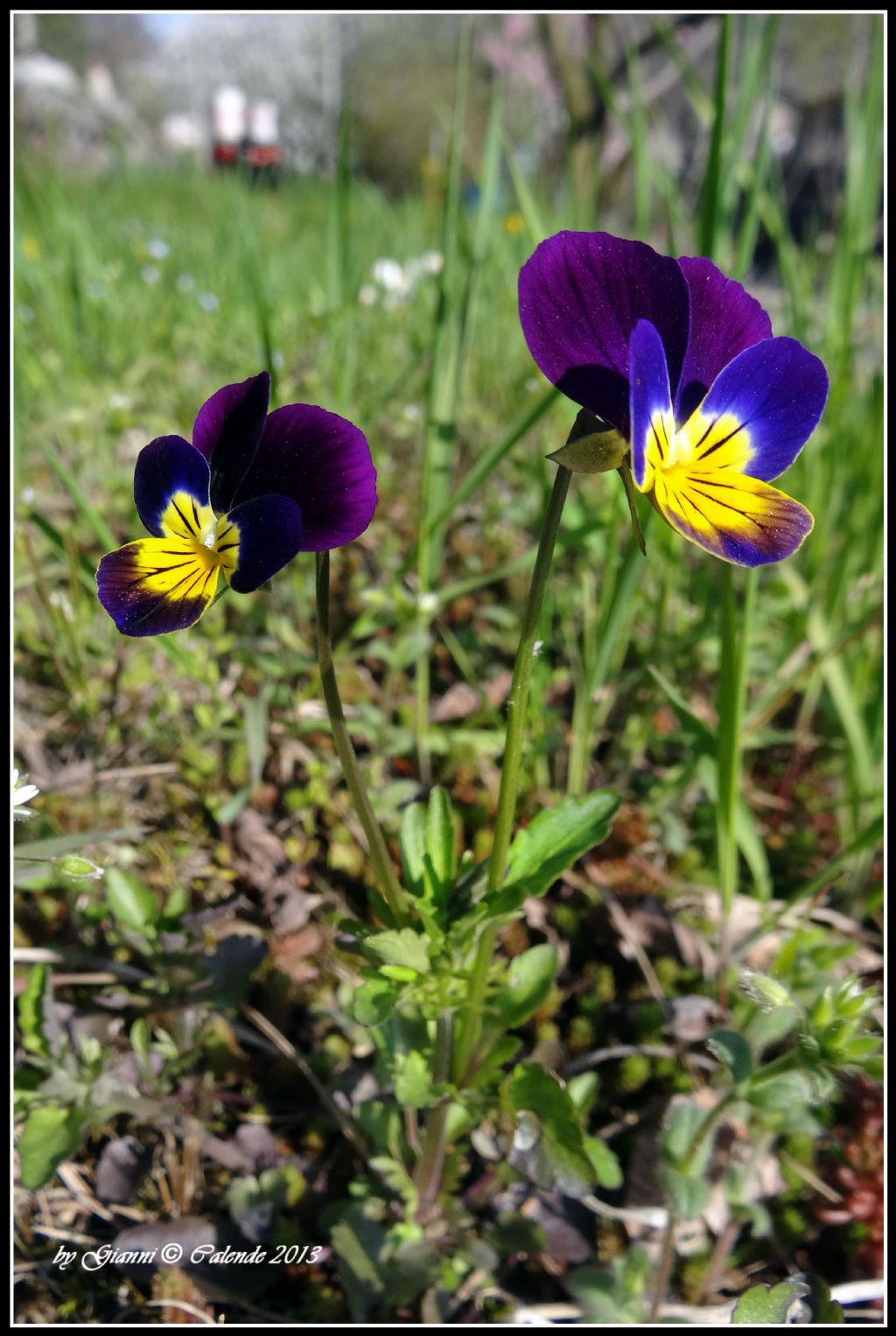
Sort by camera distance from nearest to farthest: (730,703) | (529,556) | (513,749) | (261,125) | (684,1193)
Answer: (513,749) → (684,1193) → (730,703) → (529,556) → (261,125)

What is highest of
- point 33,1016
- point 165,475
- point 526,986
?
point 165,475

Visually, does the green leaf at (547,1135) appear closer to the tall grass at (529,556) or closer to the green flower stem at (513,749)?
the green flower stem at (513,749)

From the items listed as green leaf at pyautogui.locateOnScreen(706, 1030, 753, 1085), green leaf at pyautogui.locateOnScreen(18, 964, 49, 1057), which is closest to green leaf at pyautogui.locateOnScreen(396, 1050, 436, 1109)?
green leaf at pyautogui.locateOnScreen(706, 1030, 753, 1085)

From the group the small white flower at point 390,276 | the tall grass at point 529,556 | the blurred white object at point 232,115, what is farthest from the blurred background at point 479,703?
the blurred white object at point 232,115

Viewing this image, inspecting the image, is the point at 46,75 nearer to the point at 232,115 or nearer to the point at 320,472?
the point at 232,115

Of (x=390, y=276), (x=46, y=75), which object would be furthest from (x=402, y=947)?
(x=46, y=75)

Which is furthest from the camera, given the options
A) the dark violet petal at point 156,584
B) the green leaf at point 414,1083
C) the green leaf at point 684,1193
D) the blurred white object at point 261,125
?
the blurred white object at point 261,125

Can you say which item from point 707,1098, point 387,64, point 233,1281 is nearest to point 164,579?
point 233,1281

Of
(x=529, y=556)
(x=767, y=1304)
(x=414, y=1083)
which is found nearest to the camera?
(x=767, y=1304)
